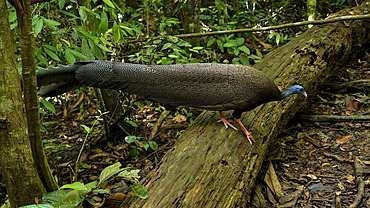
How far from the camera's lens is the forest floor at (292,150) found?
2.91 meters

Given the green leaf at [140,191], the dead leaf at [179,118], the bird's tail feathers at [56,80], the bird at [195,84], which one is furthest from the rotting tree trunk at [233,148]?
the dead leaf at [179,118]

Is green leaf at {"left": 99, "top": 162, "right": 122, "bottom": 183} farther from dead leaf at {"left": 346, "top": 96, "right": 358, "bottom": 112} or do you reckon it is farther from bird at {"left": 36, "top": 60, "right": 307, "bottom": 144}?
dead leaf at {"left": 346, "top": 96, "right": 358, "bottom": 112}

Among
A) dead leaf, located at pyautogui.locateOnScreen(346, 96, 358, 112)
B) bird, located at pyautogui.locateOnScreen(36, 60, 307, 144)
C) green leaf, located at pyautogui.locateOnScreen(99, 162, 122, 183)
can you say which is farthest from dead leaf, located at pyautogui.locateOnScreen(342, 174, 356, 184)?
green leaf, located at pyautogui.locateOnScreen(99, 162, 122, 183)

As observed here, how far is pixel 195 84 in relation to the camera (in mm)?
2822

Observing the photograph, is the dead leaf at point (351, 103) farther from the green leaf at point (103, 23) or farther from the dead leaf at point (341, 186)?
the green leaf at point (103, 23)

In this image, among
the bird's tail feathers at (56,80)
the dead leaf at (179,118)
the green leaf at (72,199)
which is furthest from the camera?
the dead leaf at (179,118)

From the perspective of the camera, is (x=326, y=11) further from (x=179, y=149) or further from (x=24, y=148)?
(x=24, y=148)

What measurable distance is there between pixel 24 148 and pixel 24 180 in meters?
0.20

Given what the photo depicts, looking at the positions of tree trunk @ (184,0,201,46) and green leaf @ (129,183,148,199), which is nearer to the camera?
green leaf @ (129,183,148,199)

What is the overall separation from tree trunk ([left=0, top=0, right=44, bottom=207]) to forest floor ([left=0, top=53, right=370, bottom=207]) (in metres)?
0.55

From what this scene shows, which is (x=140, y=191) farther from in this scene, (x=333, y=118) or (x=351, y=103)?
(x=351, y=103)

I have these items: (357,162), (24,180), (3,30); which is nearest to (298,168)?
(357,162)

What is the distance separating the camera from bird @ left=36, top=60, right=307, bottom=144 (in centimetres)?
267

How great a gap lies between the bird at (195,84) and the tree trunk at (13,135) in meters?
0.92
